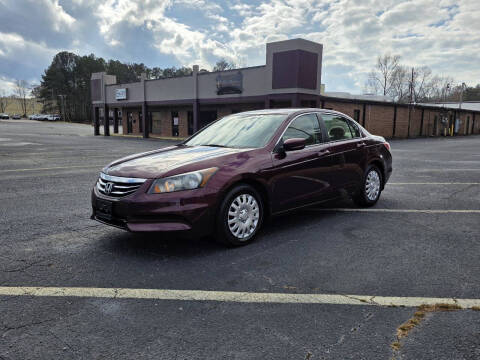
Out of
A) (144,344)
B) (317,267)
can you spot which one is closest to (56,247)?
(144,344)

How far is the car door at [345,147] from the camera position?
5.80m

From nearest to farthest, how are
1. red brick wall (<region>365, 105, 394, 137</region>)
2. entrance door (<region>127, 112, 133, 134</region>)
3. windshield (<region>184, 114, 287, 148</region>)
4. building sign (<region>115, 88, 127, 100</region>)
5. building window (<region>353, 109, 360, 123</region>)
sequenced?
windshield (<region>184, 114, 287, 148</region>) < building window (<region>353, 109, 360, 123</region>) < red brick wall (<region>365, 105, 394, 137</region>) < building sign (<region>115, 88, 127, 100</region>) < entrance door (<region>127, 112, 133, 134</region>)

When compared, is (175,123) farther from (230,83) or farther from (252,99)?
(252,99)

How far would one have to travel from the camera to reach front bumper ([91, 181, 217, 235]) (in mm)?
3994

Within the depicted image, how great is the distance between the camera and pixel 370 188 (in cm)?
657

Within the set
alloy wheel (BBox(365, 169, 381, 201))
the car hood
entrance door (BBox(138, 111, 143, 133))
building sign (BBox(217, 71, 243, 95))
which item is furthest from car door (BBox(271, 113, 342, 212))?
entrance door (BBox(138, 111, 143, 133))

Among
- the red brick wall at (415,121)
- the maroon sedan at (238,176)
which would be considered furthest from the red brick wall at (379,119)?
the maroon sedan at (238,176)

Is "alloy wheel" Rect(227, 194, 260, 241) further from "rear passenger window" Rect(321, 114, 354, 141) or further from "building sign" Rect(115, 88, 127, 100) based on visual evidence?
"building sign" Rect(115, 88, 127, 100)

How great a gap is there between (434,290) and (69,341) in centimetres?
296

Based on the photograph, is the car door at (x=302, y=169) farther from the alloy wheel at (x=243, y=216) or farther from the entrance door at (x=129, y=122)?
the entrance door at (x=129, y=122)

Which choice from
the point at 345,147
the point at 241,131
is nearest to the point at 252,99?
the point at 345,147

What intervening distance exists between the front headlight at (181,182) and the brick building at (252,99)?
70.7ft

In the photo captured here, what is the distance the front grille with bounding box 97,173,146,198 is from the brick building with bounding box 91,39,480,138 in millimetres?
21581

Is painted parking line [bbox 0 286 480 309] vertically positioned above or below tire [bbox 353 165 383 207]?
below
